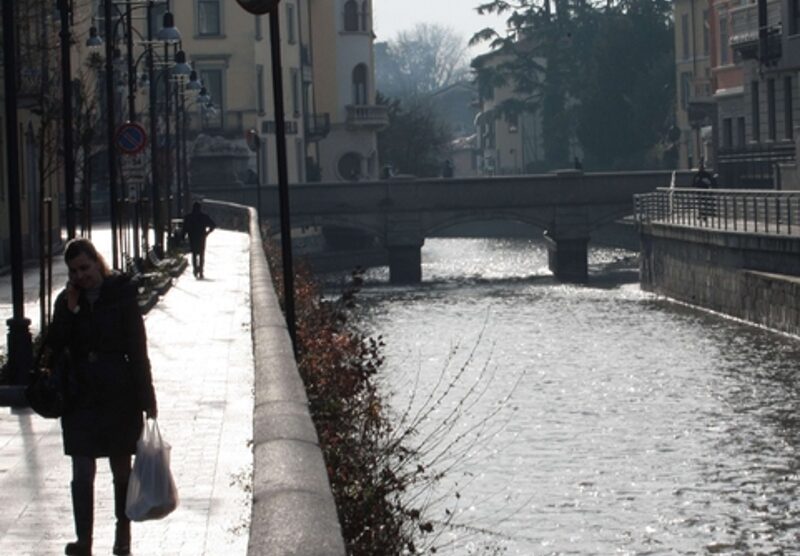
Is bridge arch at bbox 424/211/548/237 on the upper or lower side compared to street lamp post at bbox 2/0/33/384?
lower

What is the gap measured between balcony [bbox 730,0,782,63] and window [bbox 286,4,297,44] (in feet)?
110

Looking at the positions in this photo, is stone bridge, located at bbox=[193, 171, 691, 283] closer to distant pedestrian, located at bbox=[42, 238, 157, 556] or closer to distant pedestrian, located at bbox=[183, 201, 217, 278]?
distant pedestrian, located at bbox=[183, 201, 217, 278]

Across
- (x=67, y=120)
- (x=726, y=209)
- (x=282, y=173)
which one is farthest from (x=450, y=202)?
(x=282, y=173)

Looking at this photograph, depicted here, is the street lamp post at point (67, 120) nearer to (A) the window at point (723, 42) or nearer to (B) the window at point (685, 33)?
(A) the window at point (723, 42)

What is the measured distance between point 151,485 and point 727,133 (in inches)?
2459

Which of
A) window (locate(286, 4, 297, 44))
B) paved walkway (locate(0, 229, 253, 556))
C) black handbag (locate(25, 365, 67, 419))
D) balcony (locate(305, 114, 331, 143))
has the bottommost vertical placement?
paved walkway (locate(0, 229, 253, 556))

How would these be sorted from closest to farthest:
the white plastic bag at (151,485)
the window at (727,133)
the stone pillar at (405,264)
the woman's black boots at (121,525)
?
the white plastic bag at (151,485), the woman's black boots at (121,525), the window at (727,133), the stone pillar at (405,264)

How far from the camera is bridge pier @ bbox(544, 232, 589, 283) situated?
2810 inches

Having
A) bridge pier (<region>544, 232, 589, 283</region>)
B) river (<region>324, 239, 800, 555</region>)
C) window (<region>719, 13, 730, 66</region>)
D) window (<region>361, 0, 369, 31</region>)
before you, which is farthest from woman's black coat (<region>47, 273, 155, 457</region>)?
window (<region>361, 0, 369, 31</region>)

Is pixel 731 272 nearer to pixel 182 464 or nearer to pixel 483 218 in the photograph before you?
pixel 483 218

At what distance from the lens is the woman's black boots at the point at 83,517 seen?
1008 centimetres

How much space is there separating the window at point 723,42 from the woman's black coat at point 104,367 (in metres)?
62.6

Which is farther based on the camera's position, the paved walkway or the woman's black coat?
the paved walkway

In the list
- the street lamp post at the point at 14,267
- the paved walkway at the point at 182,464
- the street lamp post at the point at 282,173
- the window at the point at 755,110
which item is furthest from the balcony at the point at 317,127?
the street lamp post at the point at 282,173
